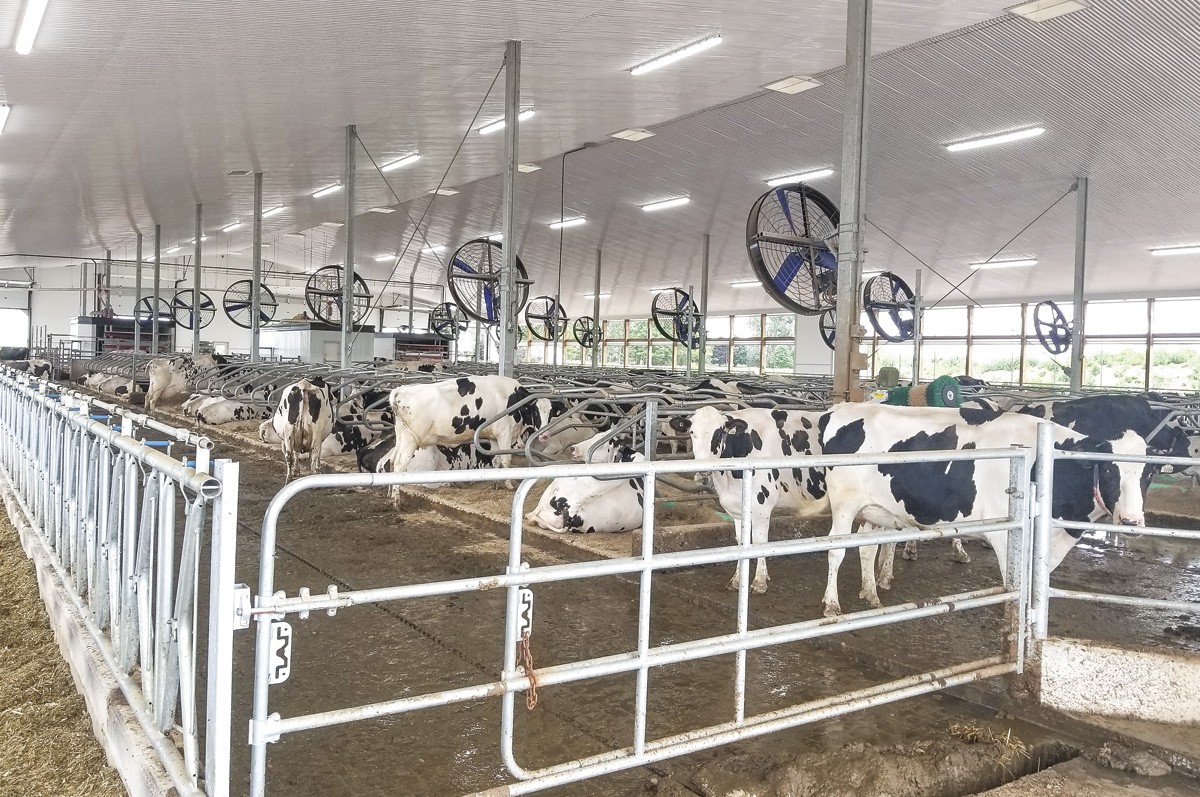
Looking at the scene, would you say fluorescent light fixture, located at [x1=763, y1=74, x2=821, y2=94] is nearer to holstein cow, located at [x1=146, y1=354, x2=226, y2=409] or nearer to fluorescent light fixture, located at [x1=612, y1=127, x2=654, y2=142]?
fluorescent light fixture, located at [x1=612, y1=127, x2=654, y2=142]

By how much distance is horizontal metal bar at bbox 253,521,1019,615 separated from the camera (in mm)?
2172

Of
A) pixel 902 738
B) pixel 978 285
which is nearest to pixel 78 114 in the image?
pixel 902 738

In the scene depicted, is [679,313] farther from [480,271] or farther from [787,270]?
[787,270]

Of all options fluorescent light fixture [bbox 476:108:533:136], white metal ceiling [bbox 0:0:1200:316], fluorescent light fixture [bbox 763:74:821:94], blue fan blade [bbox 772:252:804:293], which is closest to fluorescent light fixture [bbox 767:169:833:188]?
white metal ceiling [bbox 0:0:1200:316]

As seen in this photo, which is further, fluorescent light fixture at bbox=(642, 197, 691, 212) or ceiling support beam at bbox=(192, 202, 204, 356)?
ceiling support beam at bbox=(192, 202, 204, 356)

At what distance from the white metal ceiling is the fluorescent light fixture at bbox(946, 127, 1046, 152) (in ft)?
0.83

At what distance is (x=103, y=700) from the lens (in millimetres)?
3084

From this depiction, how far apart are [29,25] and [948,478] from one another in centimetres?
878

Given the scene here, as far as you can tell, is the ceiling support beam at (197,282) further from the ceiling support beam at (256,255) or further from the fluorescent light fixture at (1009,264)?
the fluorescent light fixture at (1009,264)

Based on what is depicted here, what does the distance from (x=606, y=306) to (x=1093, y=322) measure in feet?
60.9

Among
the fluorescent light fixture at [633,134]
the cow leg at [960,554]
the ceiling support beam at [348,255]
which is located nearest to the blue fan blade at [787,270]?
the cow leg at [960,554]

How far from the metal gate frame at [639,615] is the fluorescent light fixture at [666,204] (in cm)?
1613

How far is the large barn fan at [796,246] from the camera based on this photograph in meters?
8.20

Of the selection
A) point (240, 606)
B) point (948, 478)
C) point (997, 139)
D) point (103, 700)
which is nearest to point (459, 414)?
point (948, 478)
